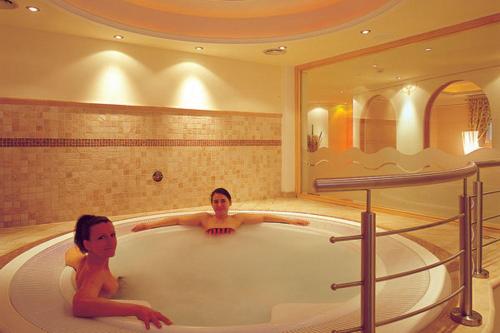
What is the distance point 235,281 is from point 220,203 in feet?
2.89

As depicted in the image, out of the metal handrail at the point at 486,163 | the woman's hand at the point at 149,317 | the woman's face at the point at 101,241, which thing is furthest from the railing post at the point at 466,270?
the woman's face at the point at 101,241

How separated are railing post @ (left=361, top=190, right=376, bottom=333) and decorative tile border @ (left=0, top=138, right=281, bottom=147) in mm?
3436

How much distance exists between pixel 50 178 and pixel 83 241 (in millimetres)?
2121

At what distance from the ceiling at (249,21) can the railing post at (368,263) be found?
242cm

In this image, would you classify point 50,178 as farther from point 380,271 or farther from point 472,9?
point 472,9

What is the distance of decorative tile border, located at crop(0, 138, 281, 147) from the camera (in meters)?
3.51

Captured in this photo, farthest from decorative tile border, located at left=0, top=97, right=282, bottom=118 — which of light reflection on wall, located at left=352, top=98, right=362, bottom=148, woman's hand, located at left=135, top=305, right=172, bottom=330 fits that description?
woman's hand, located at left=135, top=305, right=172, bottom=330

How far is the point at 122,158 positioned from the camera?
4059mm

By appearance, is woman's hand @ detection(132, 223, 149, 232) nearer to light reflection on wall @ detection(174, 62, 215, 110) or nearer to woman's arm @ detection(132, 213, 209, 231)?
woman's arm @ detection(132, 213, 209, 231)

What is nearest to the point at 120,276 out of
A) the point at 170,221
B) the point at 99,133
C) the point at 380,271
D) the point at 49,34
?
the point at 170,221

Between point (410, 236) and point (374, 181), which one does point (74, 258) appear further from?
point (410, 236)

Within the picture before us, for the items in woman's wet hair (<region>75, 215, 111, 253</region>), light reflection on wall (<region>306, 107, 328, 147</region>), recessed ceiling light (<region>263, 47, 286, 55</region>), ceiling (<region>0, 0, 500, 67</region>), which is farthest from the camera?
light reflection on wall (<region>306, 107, 328, 147</region>)

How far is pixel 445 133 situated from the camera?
3.54 meters

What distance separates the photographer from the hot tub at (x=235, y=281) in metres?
1.47
